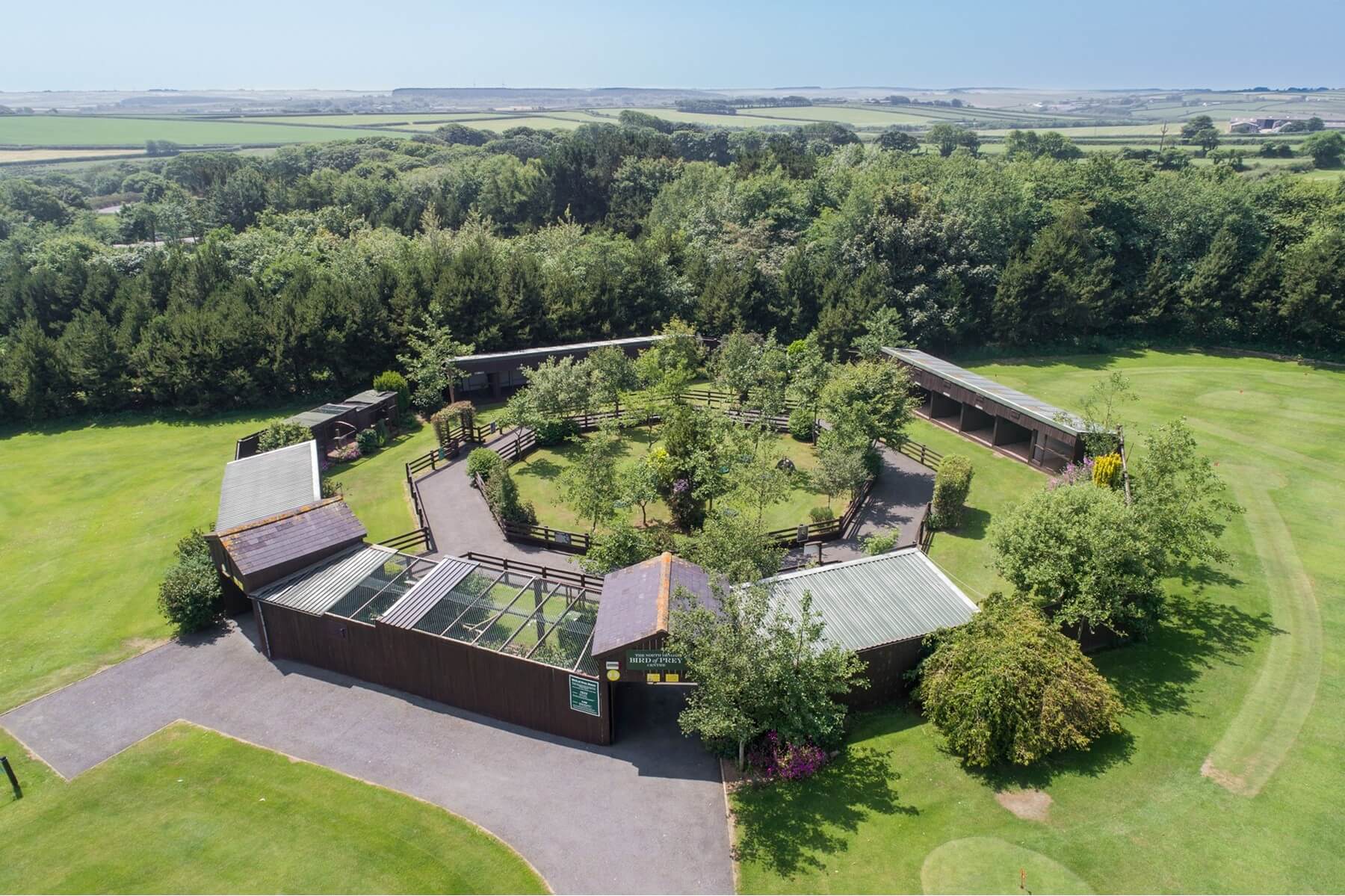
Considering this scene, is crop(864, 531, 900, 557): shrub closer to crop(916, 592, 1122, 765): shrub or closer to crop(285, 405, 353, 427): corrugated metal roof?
crop(916, 592, 1122, 765): shrub

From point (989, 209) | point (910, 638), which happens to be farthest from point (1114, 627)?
point (989, 209)

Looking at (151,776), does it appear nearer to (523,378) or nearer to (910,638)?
(910,638)

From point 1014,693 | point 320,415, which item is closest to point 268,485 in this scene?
point 320,415

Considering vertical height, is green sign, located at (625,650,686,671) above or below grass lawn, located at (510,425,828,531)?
above

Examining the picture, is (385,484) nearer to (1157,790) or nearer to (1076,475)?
(1076,475)

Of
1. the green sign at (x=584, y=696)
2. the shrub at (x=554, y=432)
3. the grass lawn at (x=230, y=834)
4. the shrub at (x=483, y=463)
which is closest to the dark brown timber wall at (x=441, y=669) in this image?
the green sign at (x=584, y=696)

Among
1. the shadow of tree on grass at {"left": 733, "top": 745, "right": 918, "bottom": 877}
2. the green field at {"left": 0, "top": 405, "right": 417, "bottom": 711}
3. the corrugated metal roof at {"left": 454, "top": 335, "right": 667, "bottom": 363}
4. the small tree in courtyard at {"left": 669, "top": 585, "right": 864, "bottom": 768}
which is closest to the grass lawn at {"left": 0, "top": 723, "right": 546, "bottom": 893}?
the shadow of tree on grass at {"left": 733, "top": 745, "right": 918, "bottom": 877}
